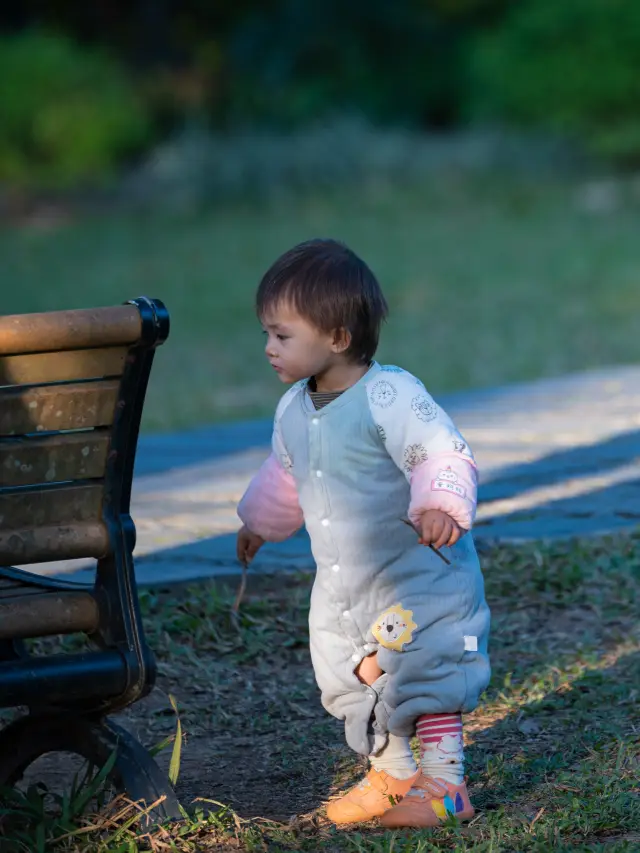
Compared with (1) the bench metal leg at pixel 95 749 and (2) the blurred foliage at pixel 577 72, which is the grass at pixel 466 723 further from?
(2) the blurred foliage at pixel 577 72

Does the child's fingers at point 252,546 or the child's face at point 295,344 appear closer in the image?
the child's face at point 295,344

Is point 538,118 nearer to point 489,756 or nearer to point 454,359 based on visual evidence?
point 454,359

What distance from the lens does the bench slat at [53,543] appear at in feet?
7.58

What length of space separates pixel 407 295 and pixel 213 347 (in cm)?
268

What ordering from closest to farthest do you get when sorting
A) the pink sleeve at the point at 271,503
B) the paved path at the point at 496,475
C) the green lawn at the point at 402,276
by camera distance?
the pink sleeve at the point at 271,503
the paved path at the point at 496,475
the green lawn at the point at 402,276

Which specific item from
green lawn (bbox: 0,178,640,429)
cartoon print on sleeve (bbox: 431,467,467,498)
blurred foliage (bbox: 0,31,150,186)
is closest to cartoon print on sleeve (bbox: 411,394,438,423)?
cartoon print on sleeve (bbox: 431,467,467,498)

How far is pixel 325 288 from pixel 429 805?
953 millimetres

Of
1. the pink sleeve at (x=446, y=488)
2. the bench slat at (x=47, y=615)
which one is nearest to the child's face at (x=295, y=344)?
the pink sleeve at (x=446, y=488)

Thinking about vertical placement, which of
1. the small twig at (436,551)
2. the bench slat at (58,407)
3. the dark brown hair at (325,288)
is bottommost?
the small twig at (436,551)

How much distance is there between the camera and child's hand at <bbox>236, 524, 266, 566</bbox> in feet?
9.21

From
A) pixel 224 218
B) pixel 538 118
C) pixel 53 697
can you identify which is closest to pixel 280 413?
pixel 53 697

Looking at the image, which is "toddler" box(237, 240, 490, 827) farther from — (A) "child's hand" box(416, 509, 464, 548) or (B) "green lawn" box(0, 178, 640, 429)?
(B) "green lawn" box(0, 178, 640, 429)

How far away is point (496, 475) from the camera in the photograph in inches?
202

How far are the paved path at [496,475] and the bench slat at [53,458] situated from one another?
1.65 meters
